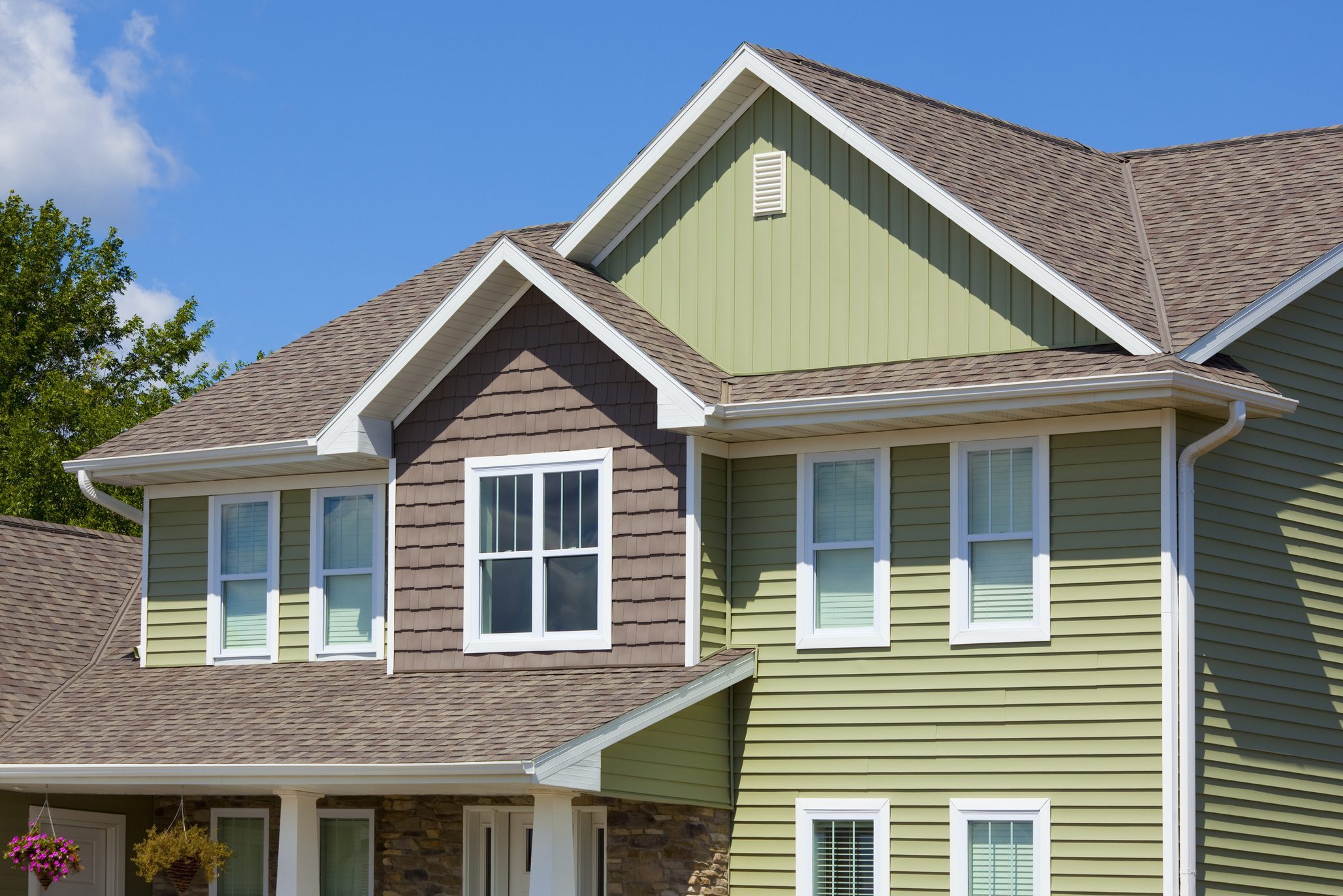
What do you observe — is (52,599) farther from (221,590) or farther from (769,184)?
(769,184)

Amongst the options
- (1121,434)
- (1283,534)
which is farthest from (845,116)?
(1283,534)

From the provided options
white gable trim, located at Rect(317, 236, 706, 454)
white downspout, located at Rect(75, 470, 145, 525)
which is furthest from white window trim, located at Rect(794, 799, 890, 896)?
white downspout, located at Rect(75, 470, 145, 525)

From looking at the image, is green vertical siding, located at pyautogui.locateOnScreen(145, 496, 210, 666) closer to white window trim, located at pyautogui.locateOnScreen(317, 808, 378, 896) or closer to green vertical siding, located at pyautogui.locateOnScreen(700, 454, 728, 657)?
white window trim, located at pyautogui.locateOnScreen(317, 808, 378, 896)

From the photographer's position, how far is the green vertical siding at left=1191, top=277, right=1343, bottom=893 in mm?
15312

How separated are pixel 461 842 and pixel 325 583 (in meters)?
3.08

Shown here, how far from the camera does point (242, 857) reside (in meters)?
19.6

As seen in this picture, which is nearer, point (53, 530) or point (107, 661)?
point (107, 661)

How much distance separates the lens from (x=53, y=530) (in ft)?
78.0

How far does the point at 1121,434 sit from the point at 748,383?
3.40 meters

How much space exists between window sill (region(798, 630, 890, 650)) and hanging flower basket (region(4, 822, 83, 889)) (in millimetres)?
7107

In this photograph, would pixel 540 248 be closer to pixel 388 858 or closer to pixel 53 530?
pixel 388 858

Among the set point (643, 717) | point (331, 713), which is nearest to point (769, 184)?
point (643, 717)

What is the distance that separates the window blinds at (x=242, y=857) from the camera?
1944 cm

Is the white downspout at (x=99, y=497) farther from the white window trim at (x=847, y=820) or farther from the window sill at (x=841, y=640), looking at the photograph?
the white window trim at (x=847, y=820)
